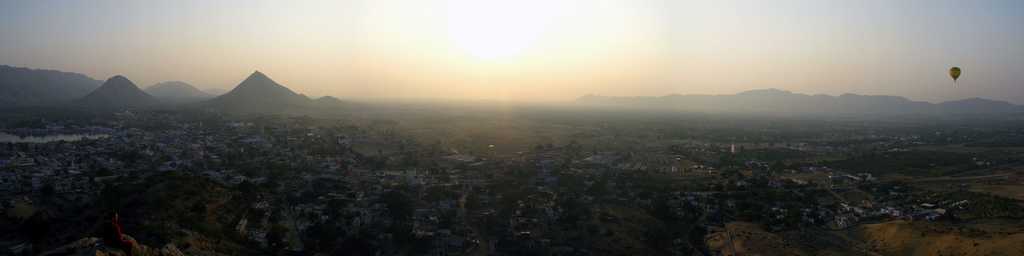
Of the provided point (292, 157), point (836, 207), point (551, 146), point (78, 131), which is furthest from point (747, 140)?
point (78, 131)

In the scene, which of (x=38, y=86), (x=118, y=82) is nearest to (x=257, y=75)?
(x=118, y=82)

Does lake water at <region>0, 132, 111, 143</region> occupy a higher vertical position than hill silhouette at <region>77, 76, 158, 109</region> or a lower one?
lower

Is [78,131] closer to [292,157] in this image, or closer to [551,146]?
[292,157]

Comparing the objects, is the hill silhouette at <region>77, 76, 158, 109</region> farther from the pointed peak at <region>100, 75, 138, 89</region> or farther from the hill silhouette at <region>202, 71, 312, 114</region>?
the hill silhouette at <region>202, 71, 312, 114</region>

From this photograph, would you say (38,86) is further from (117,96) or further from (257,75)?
(257,75)

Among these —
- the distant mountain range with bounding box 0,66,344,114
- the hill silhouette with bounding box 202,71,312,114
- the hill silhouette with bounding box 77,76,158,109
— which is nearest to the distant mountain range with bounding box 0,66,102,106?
the distant mountain range with bounding box 0,66,344,114

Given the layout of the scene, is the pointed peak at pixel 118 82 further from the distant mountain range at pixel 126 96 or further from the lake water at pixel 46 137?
the lake water at pixel 46 137
